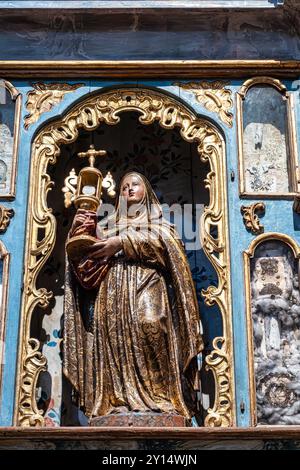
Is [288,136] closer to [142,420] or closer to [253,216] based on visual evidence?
[253,216]

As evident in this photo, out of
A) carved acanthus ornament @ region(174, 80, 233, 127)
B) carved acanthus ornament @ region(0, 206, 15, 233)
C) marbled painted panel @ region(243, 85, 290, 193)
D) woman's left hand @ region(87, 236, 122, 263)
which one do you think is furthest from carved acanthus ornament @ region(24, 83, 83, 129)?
marbled painted panel @ region(243, 85, 290, 193)

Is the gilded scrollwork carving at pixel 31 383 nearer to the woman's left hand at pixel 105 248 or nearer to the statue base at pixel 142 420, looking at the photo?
the statue base at pixel 142 420

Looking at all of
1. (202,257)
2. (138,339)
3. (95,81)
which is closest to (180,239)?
(202,257)

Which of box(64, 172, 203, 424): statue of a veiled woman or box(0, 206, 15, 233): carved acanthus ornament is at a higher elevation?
box(0, 206, 15, 233): carved acanthus ornament

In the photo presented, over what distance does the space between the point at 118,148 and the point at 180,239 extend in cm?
104

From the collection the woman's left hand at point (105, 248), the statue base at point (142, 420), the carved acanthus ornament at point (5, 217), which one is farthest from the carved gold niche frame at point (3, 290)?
the statue base at point (142, 420)

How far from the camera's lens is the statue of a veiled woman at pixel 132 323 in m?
5.75

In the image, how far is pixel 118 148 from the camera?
7023 millimetres

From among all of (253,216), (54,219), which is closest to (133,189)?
(54,219)

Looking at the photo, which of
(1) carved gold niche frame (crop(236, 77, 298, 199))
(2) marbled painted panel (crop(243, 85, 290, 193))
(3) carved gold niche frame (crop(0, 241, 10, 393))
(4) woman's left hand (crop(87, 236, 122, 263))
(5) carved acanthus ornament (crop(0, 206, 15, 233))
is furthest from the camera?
(2) marbled painted panel (crop(243, 85, 290, 193))

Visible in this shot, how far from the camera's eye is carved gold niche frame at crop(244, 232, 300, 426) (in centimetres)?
571

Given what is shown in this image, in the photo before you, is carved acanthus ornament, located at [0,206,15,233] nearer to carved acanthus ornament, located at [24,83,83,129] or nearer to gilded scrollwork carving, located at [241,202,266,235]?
carved acanthus ornament, located at [24,83,83,129]

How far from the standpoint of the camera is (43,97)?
659cm

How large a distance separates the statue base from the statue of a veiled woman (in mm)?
40
